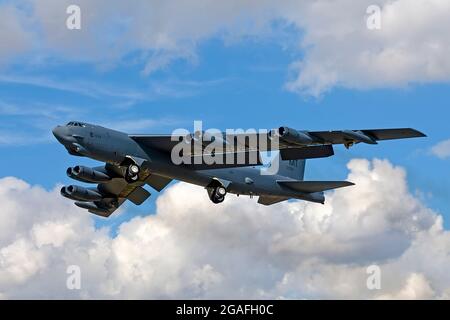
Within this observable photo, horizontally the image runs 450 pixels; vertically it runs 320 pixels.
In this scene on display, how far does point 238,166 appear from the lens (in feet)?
183

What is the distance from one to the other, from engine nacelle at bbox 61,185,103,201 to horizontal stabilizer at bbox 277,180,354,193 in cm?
1473

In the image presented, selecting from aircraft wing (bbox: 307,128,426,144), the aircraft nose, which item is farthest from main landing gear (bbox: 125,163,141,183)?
aircraft wing (bbox: 307,128,426,144)

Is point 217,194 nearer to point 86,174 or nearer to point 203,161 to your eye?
point 203,161

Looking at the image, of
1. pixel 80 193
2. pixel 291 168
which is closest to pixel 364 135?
pixel 291 168

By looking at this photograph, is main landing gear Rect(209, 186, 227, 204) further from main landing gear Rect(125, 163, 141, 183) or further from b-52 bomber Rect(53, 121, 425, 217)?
main landing gear Rect(125, 163, 141, 183)

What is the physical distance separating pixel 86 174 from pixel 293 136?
1661cm

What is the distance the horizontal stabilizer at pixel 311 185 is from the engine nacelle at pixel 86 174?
13.5 meters

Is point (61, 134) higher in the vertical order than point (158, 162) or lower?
higher

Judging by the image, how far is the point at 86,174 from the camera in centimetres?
5534

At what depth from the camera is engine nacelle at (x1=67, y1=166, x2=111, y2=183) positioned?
54562 millimetres

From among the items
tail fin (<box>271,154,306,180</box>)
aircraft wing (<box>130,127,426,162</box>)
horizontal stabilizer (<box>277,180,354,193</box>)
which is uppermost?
tail fin (<box>271,154,306,180</box>)

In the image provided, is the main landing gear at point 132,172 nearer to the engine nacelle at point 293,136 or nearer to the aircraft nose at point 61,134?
the aircraft nose at point 61,134
